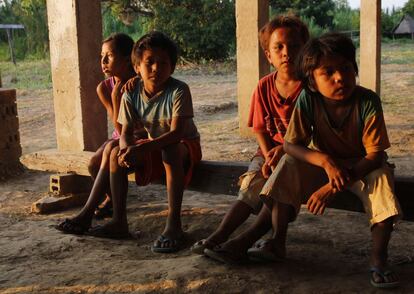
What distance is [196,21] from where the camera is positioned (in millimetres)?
17500

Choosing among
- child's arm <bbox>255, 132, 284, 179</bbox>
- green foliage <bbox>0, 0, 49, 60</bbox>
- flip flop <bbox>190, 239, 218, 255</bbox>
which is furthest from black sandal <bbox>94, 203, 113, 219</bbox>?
green foliage <bbox>0, 0, 49, 60</bbox>

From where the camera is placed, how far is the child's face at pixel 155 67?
3.46 meters

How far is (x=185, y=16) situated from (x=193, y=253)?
49.4ft

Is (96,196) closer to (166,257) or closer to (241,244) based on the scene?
(166,257)

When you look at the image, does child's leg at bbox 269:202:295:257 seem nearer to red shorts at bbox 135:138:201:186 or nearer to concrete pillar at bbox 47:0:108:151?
red shorts at bbox 135:138:201:186

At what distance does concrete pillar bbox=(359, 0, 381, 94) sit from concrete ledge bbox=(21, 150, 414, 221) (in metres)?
6.47

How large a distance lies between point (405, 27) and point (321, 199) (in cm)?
2737

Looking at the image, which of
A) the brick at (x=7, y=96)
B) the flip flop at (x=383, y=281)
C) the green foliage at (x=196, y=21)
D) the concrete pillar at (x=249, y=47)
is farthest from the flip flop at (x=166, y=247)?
the green foliage at (x=196, y=21)

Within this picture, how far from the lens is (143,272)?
9.16 ft

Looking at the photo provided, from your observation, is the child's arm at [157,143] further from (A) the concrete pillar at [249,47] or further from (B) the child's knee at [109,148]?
(A) the concrete pillar at [249,47]

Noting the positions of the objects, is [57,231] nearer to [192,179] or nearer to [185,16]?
[192,179]

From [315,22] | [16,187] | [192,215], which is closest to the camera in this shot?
[192,215]

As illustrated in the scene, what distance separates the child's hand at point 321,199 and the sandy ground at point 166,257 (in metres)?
0.32

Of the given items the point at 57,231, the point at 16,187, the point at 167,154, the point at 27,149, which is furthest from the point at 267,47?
the point at 27,149
